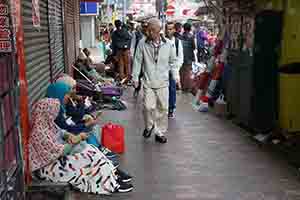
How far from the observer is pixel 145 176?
6.18m

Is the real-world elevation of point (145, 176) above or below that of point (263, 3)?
below

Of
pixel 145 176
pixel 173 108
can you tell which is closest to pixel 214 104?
pixel 173 108

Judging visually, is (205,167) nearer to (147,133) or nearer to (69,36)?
(147,133)

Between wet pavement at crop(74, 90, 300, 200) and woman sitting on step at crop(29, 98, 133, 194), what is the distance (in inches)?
5.8

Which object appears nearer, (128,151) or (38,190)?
(38,190)

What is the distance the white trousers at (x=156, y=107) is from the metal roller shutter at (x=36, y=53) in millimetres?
1467

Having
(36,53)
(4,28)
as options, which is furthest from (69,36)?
(4,28)

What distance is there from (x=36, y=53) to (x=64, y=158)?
180cm

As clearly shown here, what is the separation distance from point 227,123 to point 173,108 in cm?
119

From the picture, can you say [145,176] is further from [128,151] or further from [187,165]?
[128,151]

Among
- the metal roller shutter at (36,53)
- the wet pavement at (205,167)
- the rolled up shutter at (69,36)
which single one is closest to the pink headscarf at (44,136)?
the wet pavement at (205,167)

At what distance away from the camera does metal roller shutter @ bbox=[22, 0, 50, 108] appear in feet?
18.9

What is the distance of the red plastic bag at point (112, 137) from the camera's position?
22.7ft

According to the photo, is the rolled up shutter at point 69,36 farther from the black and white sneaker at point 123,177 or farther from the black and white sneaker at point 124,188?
the black and white sneaker at point 124,188
